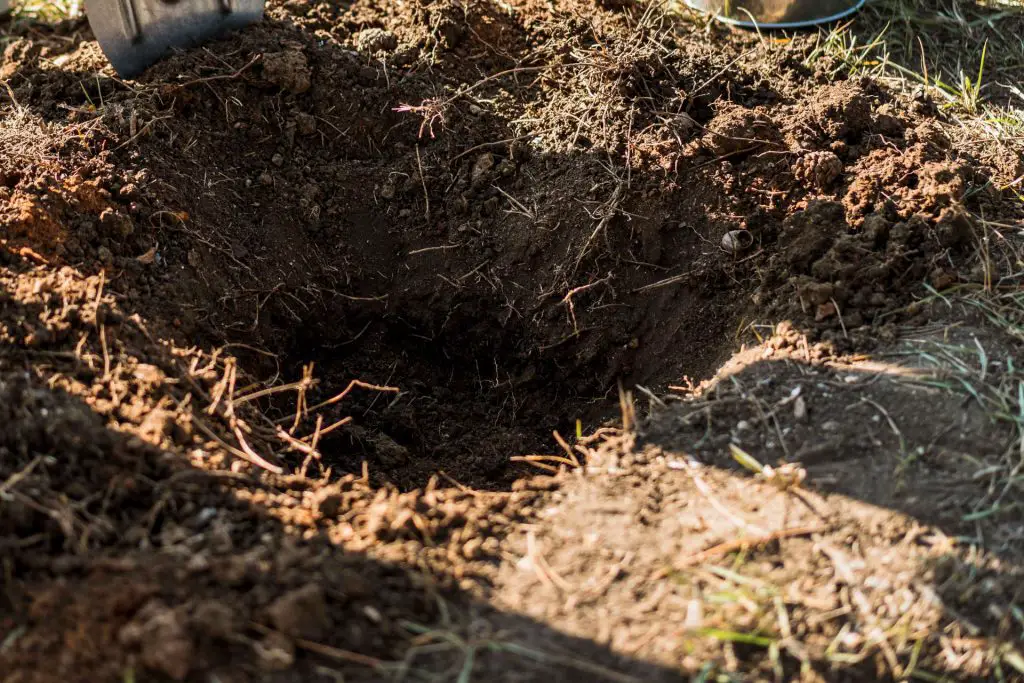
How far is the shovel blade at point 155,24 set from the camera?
3.38 metres

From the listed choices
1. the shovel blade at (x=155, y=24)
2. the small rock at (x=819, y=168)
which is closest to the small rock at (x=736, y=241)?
the small rock at (x=819, y=168)

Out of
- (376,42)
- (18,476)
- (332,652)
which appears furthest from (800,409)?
(376,42)

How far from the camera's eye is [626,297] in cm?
304

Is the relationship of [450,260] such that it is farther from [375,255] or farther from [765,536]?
[765,536]

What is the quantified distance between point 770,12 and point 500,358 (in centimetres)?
186

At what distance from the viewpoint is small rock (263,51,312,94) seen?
3385 mm

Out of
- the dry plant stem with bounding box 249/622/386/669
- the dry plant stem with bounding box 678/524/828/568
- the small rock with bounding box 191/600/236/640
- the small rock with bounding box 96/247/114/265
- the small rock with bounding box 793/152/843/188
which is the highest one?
the small rock with bounding box 96/247/114/265

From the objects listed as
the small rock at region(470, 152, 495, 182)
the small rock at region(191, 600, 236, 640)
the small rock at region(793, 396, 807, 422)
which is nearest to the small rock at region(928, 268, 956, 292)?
the small rock at region(793, 396, 807, 422)

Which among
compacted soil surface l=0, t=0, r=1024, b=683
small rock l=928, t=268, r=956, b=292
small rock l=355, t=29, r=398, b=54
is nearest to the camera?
compacted soil surface l=0, t=0, r=1024, b=683

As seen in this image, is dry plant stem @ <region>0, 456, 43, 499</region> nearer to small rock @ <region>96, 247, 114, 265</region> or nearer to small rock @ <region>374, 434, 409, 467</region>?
small rock @ <region>96, 247, 114, 265</region>

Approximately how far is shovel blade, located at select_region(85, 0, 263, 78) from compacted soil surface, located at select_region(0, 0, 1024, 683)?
0.34 ft

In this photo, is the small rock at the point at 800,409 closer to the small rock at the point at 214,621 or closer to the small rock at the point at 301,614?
the small rock at the point at 301,614

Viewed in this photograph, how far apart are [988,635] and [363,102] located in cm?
263

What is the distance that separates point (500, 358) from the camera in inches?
126
